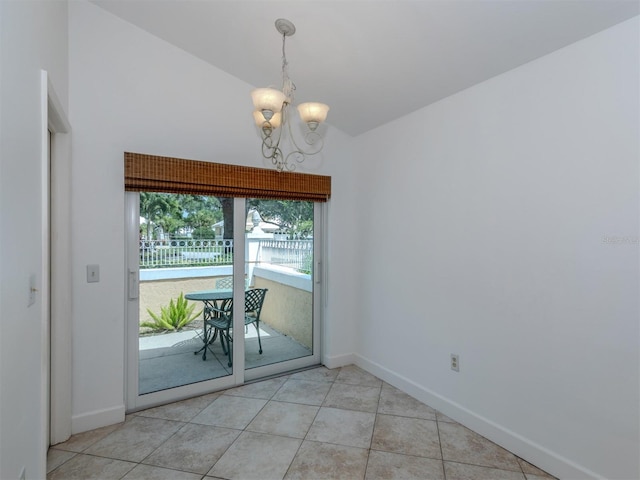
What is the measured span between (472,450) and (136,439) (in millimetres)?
2204

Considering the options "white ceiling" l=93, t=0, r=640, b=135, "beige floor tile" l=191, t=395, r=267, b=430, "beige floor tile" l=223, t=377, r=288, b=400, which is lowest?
"beige floor tile" l=191, t=395, r=267, b=430

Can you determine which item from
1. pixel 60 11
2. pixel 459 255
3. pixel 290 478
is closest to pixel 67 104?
pixel 60 11

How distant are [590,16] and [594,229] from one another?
3.52 ft

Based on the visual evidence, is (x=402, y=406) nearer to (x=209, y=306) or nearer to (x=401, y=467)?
(x=401, y=467)

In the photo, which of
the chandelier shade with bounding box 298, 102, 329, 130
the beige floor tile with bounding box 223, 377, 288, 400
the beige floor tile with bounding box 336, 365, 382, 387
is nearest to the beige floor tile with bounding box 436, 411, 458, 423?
the beige floor tile with bounding box 336, 365, 382, 387

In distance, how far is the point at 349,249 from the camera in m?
3.54

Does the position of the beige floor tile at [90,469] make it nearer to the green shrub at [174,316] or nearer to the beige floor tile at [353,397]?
the green shrub at [174,316]

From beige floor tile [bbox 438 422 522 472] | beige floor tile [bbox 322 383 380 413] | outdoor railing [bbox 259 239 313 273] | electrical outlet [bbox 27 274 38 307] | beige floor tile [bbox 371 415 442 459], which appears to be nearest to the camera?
electrical outlet [bbox 27 274 38 307]

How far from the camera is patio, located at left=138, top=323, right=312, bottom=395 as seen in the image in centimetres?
269

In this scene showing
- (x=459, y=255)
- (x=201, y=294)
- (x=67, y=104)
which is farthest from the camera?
(x=201, y=294)

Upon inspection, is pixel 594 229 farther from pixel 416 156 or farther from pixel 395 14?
pixel 395 14

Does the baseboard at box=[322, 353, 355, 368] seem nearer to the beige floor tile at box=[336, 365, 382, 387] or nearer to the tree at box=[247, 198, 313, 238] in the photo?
the beige floor tile at box=[336, 365, 382, 387]

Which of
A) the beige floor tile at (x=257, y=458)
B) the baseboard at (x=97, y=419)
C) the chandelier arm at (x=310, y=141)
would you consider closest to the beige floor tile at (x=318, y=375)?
the beige floor tile at (x=257, y=458)

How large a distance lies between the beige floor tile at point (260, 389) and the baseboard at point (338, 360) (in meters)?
0.51
